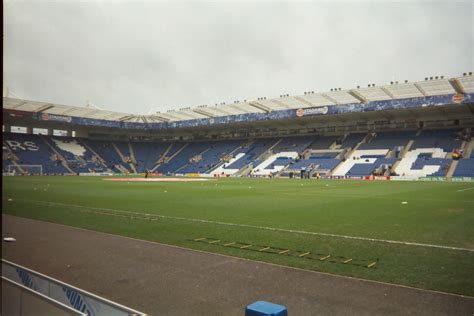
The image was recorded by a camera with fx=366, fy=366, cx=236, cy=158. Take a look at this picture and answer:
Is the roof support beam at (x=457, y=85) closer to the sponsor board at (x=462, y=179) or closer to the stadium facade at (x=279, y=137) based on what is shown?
the stadium facade at (x=279, y=137)

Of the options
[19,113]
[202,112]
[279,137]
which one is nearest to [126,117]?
[202,112]

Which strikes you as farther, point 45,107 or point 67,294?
point 45,107

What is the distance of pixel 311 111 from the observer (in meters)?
54.0

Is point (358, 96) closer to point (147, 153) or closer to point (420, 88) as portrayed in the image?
point (420, 88)

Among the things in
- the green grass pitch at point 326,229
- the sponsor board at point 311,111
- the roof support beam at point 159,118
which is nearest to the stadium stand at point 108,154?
the roof support beam at point 159,118

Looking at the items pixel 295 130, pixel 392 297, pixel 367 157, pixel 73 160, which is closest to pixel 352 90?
pixel 367 157

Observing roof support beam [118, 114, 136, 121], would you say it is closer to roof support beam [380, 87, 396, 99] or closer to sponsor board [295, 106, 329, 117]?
sponsor board [295, 106, 329, 117]

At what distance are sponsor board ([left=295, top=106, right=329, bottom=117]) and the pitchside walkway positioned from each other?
154ft

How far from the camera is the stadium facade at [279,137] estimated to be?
46656mm

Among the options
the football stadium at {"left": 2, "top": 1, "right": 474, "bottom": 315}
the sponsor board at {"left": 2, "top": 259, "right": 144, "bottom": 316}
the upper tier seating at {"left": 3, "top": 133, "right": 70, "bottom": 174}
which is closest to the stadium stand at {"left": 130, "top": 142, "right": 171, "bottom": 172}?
the upper tier seating at {"left": 3, "top": 133, "right": 70, "bottom": 174}

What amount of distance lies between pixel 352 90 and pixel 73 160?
2009 inches

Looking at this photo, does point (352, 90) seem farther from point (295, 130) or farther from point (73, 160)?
point (73, 160)

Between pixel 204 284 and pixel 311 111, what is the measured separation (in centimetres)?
4978

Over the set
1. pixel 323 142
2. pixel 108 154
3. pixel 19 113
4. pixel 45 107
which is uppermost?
pixel 45 107
